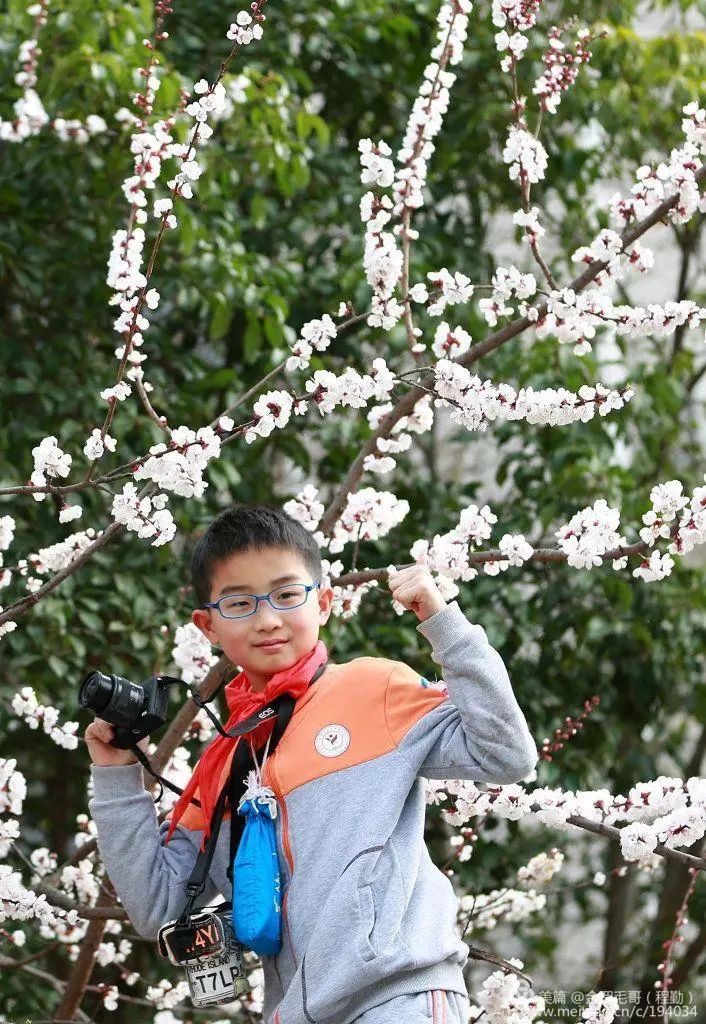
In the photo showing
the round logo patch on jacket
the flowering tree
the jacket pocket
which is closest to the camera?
the jacket pocket

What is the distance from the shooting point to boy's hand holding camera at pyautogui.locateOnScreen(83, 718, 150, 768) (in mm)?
1577

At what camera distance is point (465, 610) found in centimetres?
334

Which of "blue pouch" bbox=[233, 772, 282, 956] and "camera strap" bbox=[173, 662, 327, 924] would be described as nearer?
"blue pouch" bbox=[233, 772, 282, 956]

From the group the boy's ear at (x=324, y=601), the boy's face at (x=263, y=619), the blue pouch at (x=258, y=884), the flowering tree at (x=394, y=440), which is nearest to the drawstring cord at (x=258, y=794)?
the blue pouch at (x=258, y=884)

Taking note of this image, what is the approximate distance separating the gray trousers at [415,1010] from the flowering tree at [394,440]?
38 centimetres

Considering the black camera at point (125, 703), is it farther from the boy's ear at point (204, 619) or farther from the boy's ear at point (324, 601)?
the boy's ear at point (324, 601)

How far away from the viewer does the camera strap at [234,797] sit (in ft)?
4.96

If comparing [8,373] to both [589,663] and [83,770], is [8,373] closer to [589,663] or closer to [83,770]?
[83,770]

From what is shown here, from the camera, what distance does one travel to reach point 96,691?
4.90 ft

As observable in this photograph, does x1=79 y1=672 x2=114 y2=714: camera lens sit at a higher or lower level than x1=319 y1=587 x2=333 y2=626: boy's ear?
lower

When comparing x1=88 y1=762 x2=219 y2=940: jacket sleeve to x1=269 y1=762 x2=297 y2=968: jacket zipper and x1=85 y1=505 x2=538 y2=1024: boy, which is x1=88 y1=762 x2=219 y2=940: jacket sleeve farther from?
x1=269 y1=762 x2=297 y2=968: jacket zipper

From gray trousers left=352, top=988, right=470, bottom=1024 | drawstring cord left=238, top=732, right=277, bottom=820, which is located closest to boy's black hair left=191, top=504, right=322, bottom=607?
drawstring cord left=238, top=732, right=277, bottom=820

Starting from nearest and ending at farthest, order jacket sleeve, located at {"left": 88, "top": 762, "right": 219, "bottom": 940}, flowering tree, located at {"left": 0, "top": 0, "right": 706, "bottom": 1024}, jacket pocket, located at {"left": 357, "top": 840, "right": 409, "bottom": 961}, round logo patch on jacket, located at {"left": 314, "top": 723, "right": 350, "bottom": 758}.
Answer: jacket pocket, located at {"left": 357, "top": 840, "right": 409, "bottom": 961}, round logo patch on jacket, located at {"left": 314, "top": 723, "right": 350, "bottom": 758}, jacket sleeve, located at {"left": 88, "top": 762, "right": 219, "bottom": 940}, flowering tree, located at {"left": 0, "top": 0, "right": 706, "bottom": 1024}

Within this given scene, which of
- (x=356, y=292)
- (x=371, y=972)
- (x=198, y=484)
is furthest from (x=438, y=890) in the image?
(x=356, y=292)
